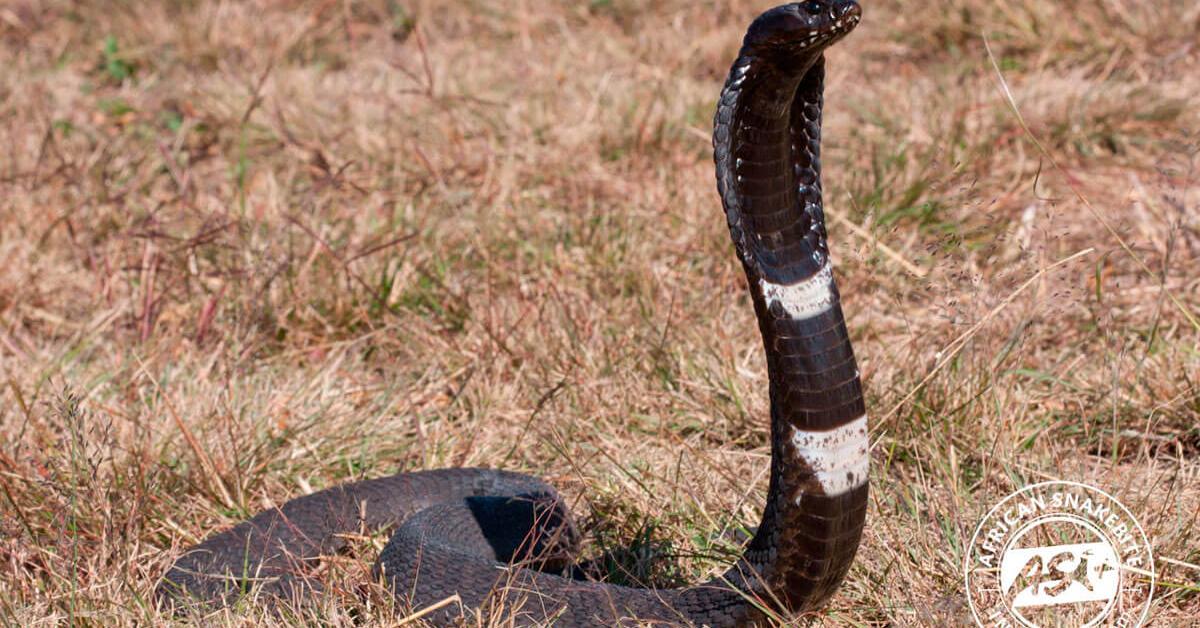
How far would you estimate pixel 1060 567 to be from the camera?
267cm

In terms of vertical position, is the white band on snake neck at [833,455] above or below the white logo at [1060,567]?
above

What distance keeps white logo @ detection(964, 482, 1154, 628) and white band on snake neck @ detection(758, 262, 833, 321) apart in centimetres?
72

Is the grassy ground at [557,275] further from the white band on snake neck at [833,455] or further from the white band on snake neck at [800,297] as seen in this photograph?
the white band on snake neck at [800,297]

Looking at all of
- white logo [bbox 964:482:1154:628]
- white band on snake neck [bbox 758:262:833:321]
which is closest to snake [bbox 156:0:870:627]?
white band on snake neck [bbox 758:262:833:321]

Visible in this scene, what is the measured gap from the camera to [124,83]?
6.72 meters

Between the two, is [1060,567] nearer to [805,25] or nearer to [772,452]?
[772,452]

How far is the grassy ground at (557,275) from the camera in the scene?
314 centimetres

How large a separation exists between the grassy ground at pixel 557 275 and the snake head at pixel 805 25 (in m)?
0.88

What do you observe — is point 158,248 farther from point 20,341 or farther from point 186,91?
point 186,91

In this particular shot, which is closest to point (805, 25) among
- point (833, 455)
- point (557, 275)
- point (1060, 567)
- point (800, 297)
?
point (800, 297)

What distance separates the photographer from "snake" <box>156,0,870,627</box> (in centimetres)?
218

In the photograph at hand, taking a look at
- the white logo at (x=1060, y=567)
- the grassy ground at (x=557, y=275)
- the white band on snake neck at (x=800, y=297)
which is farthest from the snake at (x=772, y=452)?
the white logo at (x=1060, y=567)

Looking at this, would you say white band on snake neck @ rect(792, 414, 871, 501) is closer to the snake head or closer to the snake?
the snake

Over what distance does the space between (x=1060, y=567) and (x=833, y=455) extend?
0.69 metres
